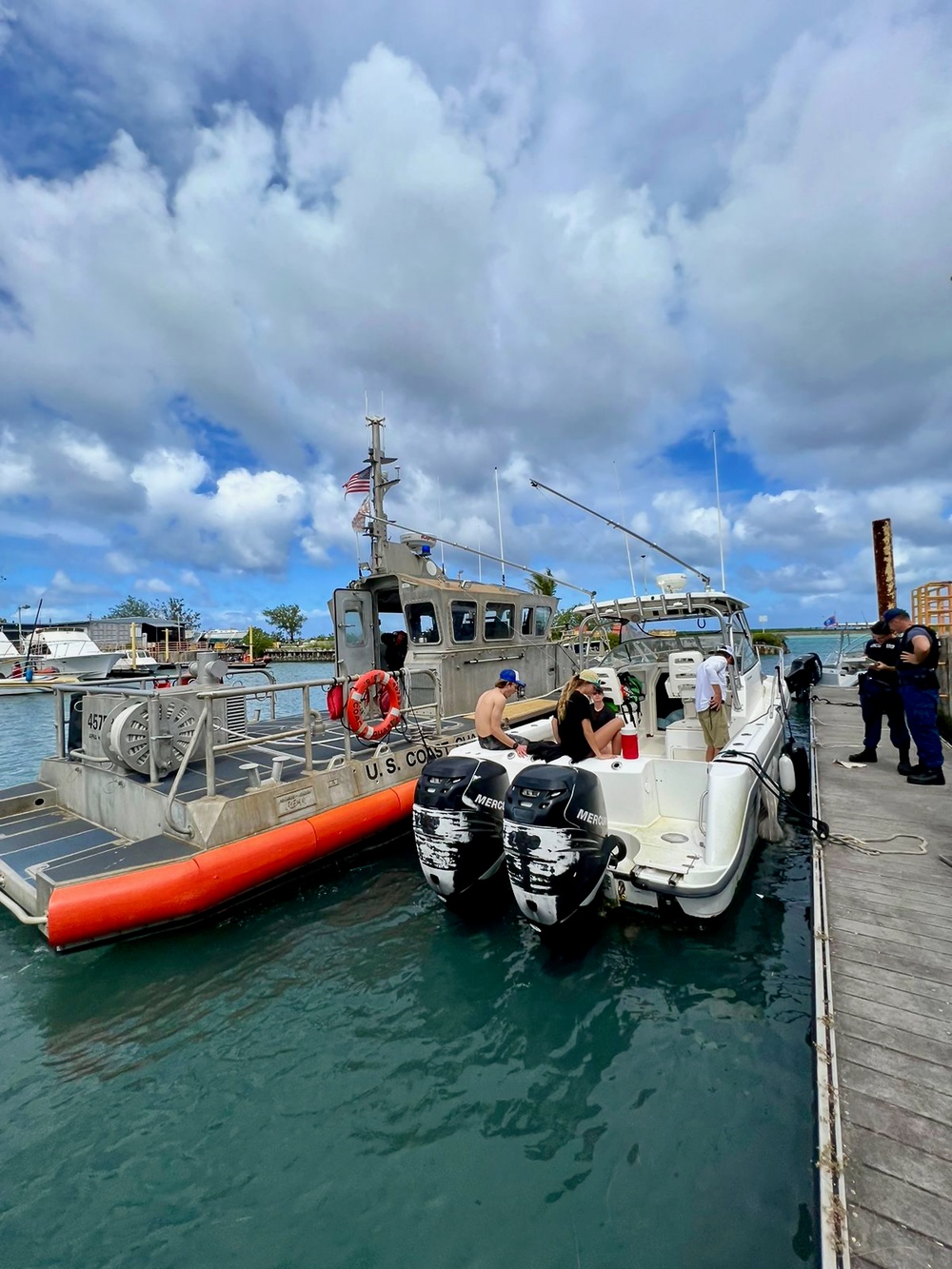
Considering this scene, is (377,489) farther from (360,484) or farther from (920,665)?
(920,665)

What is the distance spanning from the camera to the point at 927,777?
6148 millimetres

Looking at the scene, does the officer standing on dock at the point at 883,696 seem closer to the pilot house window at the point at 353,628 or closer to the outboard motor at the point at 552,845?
the outboard motor at the point at 552,845

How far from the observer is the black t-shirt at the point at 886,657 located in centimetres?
637

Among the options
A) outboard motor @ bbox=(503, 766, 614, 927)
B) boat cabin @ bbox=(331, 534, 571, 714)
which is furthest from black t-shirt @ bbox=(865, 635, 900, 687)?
boat cabin @ bbox=(331, 534, 571, 714)

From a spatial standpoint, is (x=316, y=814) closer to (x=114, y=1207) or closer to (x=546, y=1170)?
(x=114, y=1207)

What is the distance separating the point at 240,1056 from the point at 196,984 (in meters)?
0.91

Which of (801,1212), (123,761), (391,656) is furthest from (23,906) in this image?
(391,656)

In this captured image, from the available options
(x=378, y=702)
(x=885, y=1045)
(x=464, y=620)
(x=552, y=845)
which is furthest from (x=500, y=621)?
(x=885, y=1045)

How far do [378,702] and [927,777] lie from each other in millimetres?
6258

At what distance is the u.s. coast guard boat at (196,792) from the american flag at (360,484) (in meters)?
3.01

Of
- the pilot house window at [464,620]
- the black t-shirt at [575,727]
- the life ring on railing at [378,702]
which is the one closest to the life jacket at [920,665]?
the black t-shirt at [575,727]

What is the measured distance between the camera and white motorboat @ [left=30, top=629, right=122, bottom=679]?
128ft

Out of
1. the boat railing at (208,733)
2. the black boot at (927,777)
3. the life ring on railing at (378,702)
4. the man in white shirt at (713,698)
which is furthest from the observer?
the life ring on railing at (378,702)

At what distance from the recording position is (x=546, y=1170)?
8.27 ft
